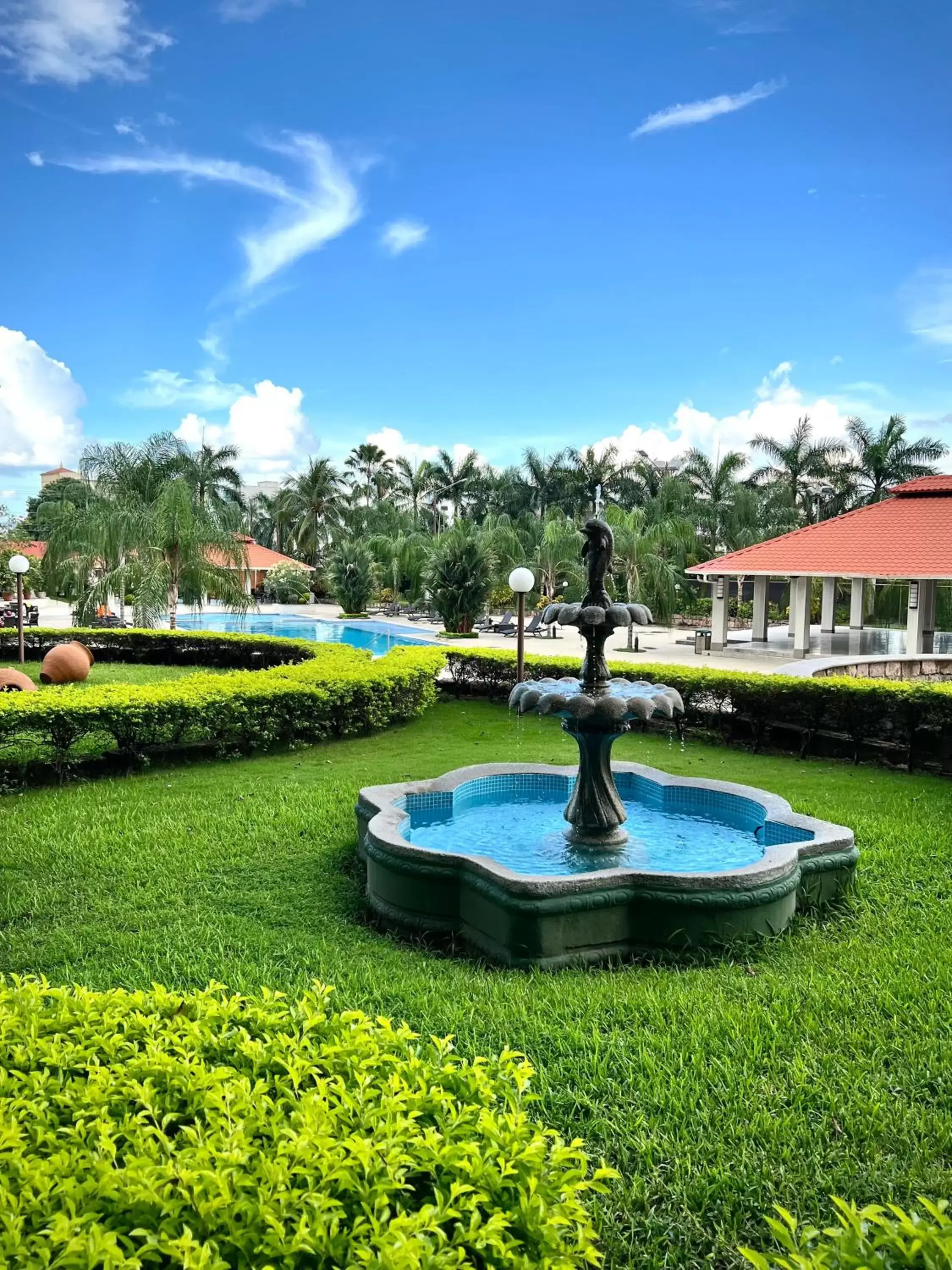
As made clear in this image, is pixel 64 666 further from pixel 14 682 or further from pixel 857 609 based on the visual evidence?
pixel 857 609

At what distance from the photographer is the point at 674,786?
724 cm

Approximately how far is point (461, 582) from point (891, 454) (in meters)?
23.0

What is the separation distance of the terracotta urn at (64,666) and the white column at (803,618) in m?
16.6

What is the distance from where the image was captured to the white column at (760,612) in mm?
25219

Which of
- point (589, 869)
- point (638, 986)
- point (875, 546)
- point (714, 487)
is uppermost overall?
point (714, 487)

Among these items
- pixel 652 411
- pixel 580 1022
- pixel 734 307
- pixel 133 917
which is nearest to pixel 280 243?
pixel 734 307

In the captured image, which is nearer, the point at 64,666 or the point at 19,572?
the point at 64,666

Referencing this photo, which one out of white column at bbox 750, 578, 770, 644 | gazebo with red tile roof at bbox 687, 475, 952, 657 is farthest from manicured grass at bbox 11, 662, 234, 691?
white column at bbox 750, 578, 770, 644

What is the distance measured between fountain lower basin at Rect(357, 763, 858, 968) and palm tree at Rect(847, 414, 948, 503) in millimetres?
36930

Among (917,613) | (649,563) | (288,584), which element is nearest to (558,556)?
(649,563)

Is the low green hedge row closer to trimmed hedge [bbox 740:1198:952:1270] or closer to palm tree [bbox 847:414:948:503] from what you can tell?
trimmed hedge [bbox 740:1198:952:1270]

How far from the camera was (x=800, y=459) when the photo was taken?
41.1 metres


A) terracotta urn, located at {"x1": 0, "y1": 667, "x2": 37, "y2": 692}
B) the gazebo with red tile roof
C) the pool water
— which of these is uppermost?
the gazebo with red tile roof

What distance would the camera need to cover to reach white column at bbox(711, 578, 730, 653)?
24.0 metres
